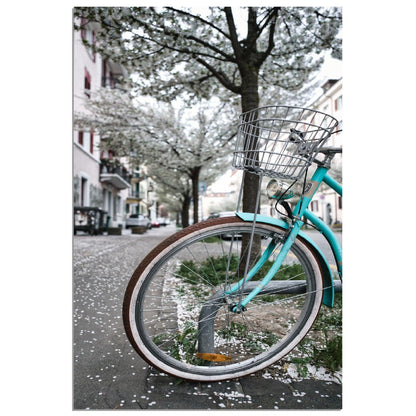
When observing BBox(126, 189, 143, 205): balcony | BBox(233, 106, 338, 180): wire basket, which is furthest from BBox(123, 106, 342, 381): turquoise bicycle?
BBox(126, 189, 143, 205): balcony

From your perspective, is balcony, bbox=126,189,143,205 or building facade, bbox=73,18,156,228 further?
balcony, bbox=126,189,143,205

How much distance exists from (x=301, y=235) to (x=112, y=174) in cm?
378

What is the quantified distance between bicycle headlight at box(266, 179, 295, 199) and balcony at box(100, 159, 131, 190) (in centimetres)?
232

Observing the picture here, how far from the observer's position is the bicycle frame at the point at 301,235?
1346 millimetres

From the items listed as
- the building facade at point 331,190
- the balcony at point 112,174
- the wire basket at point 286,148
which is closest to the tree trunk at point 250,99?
the building facade at point 331,190

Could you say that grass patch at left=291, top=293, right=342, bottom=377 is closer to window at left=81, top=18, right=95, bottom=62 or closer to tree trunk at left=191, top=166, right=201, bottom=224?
window at left=81, top=18, right=95, bottom=62

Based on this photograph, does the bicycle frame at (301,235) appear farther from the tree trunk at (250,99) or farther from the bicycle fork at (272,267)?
the tree trunk at (250,99)

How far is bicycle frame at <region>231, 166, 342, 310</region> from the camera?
1.35 metres

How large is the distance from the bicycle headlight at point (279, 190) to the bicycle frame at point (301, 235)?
2.7 inches

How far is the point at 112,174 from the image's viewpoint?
15.5ft

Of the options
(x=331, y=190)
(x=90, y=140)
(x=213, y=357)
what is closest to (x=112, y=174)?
(x=90, y=140)

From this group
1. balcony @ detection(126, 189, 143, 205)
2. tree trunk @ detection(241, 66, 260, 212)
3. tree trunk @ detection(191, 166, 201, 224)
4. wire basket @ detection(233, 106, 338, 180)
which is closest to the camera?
wire basket @ detection(233, 106, 338, 180)
